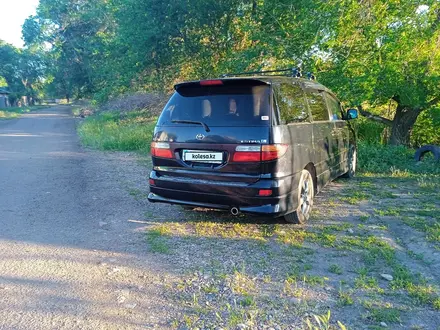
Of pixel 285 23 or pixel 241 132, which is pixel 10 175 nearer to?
pixel 241 132

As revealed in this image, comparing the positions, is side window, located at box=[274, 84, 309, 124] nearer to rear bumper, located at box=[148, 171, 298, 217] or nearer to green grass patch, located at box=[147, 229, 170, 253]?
rear bumper, located at box=[148, 171, 298, 217]

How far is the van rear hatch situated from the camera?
169 inches

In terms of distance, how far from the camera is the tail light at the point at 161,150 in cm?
479

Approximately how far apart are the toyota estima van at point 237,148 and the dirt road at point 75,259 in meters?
1.01

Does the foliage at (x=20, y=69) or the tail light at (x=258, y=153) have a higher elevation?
the foliage at (x=20, y=69)

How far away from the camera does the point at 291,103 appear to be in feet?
16.1

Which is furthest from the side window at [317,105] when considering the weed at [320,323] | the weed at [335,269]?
the weed at [320,323]

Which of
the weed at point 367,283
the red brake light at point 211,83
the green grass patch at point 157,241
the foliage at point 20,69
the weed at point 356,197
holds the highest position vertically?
the foliage at point 20,69

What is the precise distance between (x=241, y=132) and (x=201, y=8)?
38.8 ft

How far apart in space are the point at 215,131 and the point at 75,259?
84.5 inches

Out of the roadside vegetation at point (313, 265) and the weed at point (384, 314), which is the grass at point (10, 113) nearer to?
the roadside vegetation at point (313, 265)

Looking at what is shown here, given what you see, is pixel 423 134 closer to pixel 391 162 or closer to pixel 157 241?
pixel 391 162

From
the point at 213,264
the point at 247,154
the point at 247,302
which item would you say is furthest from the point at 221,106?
the point at 247,302

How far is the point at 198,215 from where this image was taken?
5473 millimetres
